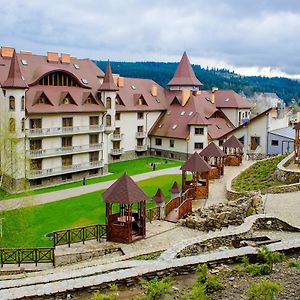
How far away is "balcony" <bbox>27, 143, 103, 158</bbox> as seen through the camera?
118 feet

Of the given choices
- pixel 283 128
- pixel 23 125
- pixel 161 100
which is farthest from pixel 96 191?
pixel 283 128

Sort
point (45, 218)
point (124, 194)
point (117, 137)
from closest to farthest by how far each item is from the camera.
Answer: point (124, 194) → point (45, 218) → point (117, 137)

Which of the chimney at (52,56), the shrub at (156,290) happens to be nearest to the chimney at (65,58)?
the chimney at (52,56)

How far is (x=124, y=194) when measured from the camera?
21.0m

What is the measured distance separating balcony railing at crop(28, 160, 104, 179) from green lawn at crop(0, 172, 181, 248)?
575 cm

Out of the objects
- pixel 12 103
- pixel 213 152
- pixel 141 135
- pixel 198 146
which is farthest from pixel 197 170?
pixel 141 135

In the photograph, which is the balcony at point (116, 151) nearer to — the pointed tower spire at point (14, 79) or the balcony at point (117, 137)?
the balcony at point (117, 137)

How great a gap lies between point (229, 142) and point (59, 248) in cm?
2506

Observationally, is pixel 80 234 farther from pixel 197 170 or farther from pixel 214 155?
pixel 214 155

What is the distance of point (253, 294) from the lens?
9539 mm

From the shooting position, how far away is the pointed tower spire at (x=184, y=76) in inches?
2219

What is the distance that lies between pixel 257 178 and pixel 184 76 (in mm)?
28392

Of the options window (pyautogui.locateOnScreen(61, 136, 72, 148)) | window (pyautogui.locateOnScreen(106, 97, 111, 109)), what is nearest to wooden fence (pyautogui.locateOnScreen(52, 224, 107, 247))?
window (pyautogui.locateOnScreen(61, 136, 72, 148))

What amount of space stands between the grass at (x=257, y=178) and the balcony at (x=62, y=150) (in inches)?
573
